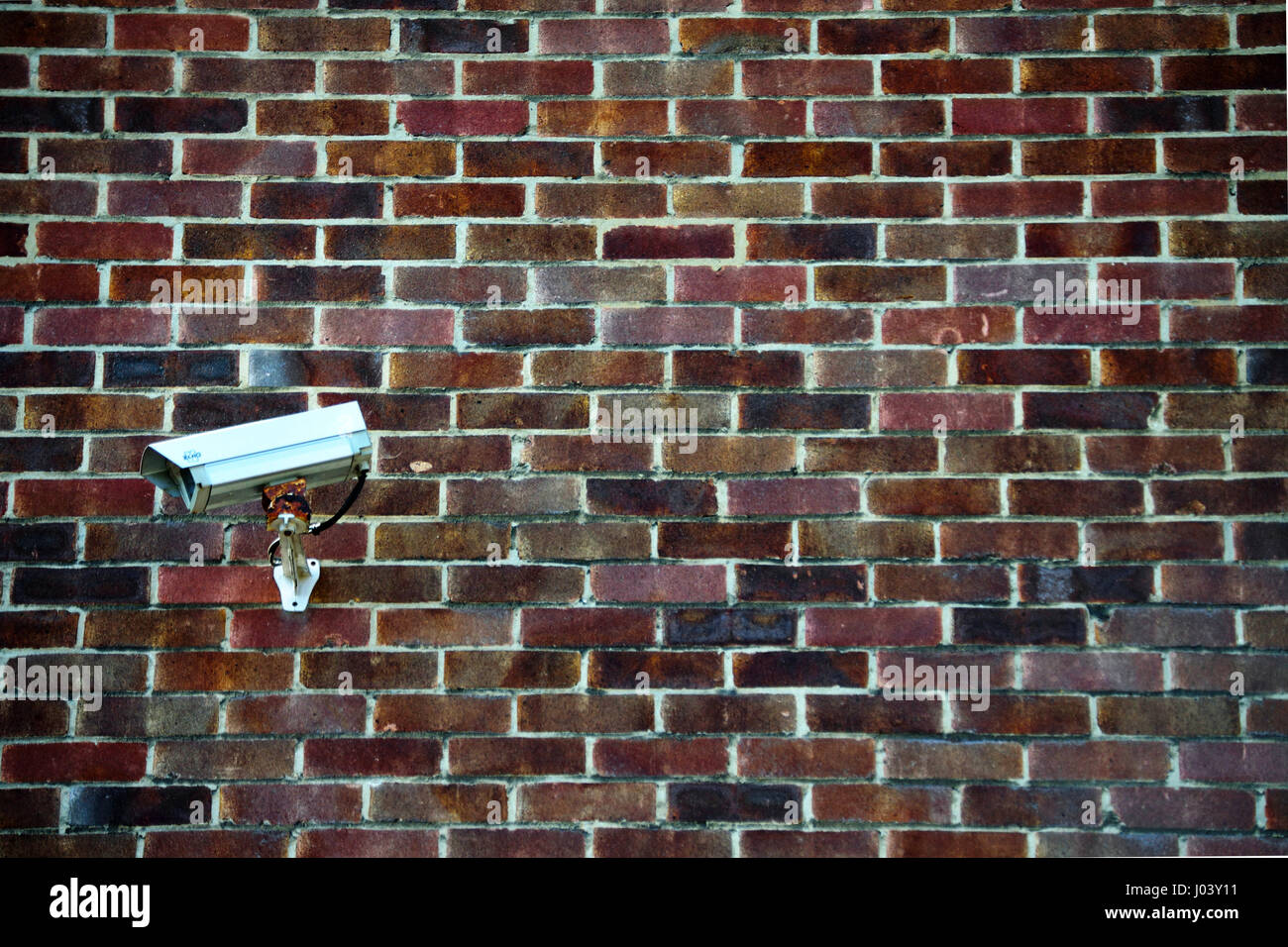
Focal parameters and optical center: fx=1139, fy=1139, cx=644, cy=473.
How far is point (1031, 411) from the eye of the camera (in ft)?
7.39

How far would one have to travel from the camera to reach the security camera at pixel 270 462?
181 cm

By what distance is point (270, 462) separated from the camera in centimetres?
183

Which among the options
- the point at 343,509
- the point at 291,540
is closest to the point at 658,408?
the point at 343,509

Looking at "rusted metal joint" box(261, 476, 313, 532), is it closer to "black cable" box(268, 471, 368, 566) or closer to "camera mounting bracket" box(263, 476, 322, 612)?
"camera mounting bracket" box(263, 476, 322, 612)

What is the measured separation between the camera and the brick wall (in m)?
2.18

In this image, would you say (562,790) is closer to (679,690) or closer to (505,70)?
(679,690)

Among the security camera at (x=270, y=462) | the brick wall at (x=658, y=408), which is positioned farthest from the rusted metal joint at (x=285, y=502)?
the brick wall at (x=658, y=408)

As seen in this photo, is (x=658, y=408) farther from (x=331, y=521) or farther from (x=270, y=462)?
(x=270, y=462)

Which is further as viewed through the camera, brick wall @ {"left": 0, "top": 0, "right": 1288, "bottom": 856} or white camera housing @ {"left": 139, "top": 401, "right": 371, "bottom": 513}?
brick wall @ {"left": 0, "top": 0, "right": 1288, "bottom": 856}

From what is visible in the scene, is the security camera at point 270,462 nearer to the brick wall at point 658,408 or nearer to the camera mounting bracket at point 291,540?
the camera mounting bracket at point 291,540

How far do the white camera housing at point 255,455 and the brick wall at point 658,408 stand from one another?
1.24ft

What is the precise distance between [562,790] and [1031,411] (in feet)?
3.87

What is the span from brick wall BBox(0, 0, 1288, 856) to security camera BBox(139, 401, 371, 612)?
34cm

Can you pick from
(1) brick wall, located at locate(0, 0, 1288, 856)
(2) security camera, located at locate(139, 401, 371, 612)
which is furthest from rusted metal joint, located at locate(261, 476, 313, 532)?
(1) brick wall, located at locate(0, 0, 1288, 856)
